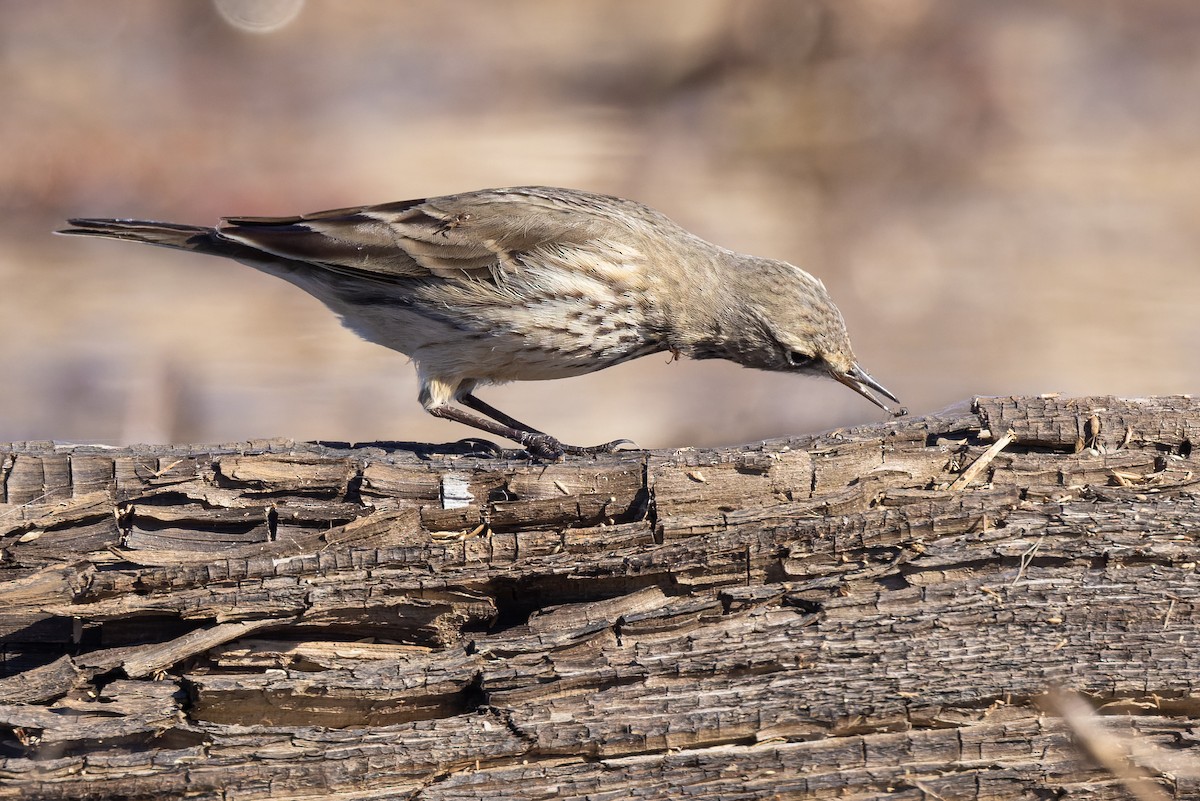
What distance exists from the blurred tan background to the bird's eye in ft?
6.80

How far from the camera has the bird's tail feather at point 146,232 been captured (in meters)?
4.84

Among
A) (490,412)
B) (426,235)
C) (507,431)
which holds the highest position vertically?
(426,235)

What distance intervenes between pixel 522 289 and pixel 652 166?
3378mm

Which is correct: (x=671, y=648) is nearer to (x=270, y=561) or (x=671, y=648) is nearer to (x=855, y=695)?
(x=855, y=695)

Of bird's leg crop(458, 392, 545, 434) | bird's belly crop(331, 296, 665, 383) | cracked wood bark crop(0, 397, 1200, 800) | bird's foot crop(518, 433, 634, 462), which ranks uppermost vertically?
bird's belly crop(331, 296, 665, 383)

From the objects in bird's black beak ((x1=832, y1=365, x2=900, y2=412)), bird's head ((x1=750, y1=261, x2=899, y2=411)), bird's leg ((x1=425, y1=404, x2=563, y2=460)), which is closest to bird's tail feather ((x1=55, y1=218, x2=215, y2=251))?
bird's leg ((x1=425, y1=404, x2=563, y2=460))

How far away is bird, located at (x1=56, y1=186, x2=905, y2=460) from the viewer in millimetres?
4930

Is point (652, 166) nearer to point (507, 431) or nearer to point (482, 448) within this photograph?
point (507, 431)

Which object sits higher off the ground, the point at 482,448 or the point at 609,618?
the point at 482,448

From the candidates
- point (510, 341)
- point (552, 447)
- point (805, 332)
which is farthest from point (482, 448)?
point (805, 332)

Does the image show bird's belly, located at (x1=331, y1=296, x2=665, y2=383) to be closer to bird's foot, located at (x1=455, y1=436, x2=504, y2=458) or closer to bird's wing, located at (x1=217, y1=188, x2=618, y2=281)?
bird's wing, located at (x1=217, y1=188, x2=618, y2=281)

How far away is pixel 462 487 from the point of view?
3.47m

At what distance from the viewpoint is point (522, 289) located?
4.96m

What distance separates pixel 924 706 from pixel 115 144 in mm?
6065
